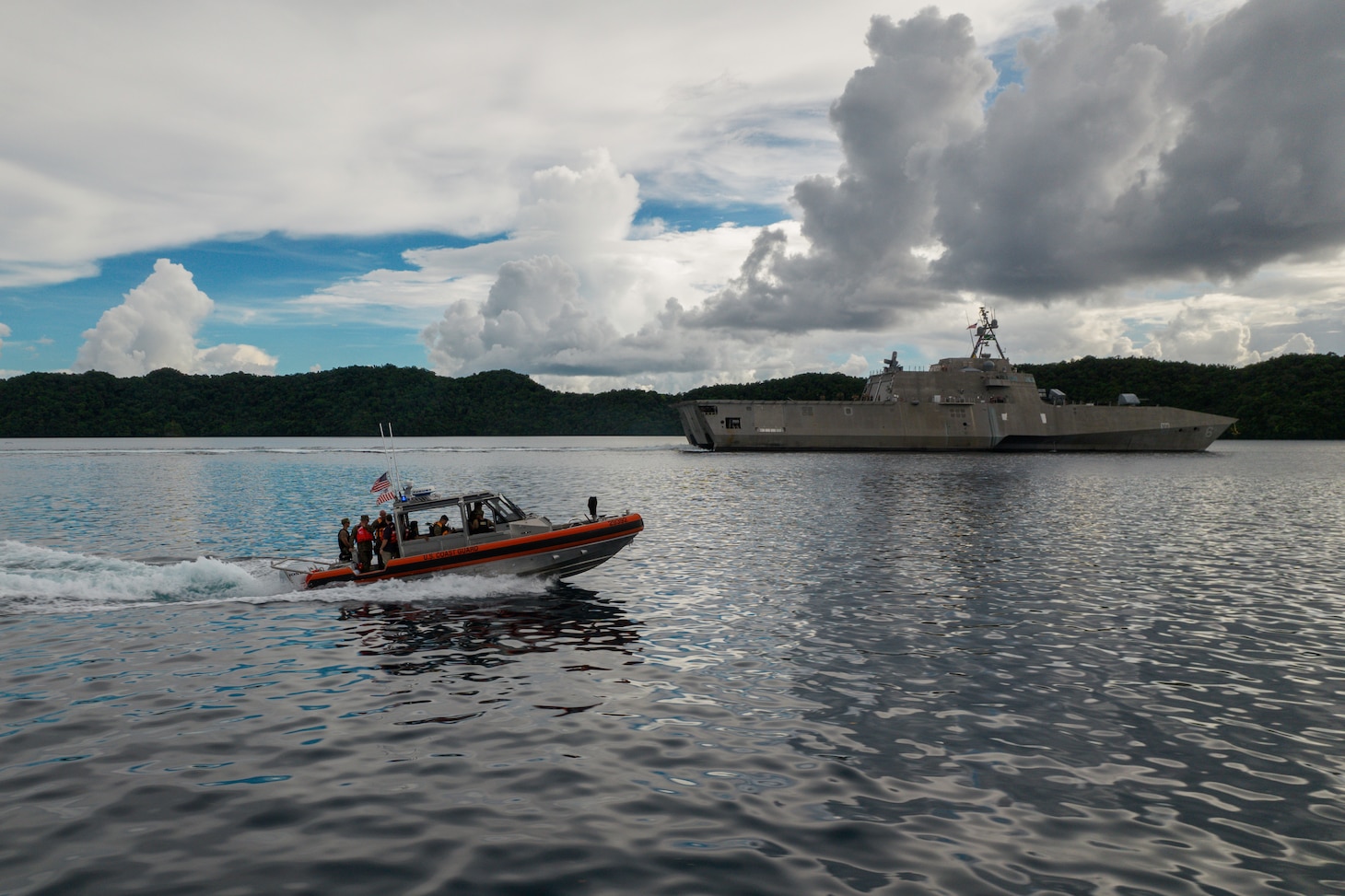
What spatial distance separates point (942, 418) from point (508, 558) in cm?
7667

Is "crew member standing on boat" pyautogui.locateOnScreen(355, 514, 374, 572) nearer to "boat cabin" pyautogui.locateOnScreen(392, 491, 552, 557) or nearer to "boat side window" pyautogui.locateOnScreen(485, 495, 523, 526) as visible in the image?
"boat cabin" pyautogui.locateOnScreen(392, 491, 552, 557)

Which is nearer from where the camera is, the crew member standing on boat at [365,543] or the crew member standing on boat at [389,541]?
the crew member standing on boat at [365,543]

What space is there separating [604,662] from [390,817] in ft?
18.3

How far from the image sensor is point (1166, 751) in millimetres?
8578

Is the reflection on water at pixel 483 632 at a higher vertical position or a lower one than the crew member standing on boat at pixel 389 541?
lower

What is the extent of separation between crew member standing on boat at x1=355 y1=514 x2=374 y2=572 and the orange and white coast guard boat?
0.12m

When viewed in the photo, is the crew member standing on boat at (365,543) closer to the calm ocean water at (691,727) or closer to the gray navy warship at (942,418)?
the calm ocean water at (691,727)

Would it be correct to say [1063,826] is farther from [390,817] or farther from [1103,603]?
[1103,603]

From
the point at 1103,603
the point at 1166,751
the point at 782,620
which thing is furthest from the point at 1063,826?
the point at 1103,603

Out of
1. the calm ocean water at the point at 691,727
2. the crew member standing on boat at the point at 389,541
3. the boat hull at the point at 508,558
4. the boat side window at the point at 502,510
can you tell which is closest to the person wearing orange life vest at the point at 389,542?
the crew member standing on boat at the point at 389,541

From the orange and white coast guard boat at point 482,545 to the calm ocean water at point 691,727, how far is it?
1.85 feet

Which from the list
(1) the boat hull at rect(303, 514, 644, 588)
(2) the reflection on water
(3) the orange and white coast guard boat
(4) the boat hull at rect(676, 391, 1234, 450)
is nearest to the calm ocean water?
(2) the reflection on water

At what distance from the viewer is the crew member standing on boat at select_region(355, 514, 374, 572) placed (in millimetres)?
18359

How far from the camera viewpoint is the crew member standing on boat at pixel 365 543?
1836 cm
